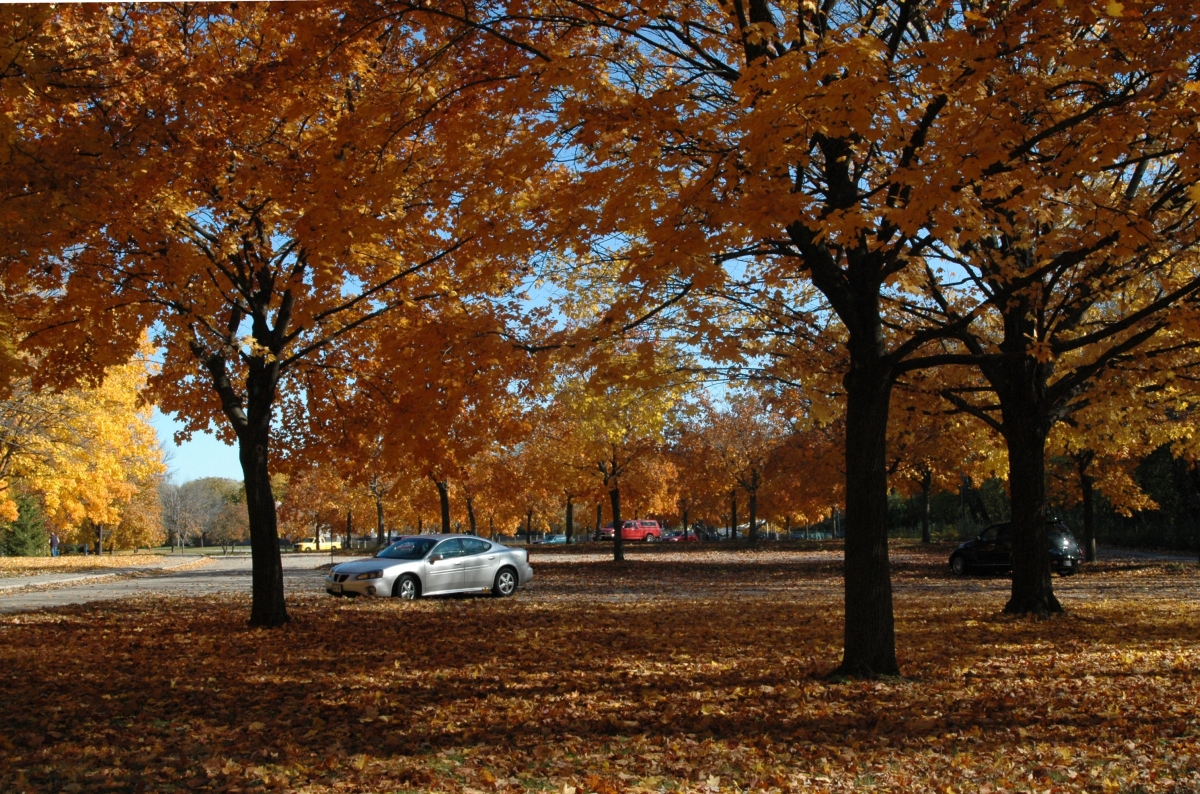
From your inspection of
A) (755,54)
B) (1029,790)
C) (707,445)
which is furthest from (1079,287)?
(707,445)

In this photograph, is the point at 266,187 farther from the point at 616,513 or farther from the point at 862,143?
the point at 616,513

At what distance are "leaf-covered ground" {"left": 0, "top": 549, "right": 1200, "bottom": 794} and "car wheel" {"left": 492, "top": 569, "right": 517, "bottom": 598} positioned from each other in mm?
4618

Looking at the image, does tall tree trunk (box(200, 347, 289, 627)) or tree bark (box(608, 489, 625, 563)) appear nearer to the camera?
tall tree trunk (box(200, 347, 289, 627))

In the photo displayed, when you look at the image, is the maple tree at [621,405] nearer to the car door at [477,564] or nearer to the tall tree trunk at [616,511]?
the tall tree trunk at [616,511]

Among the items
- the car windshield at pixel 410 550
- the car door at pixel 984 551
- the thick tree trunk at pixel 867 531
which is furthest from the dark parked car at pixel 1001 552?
the thick tree trunk at pixel 867 531

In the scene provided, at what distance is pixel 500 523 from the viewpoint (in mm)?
53688

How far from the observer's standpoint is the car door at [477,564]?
16969 mm

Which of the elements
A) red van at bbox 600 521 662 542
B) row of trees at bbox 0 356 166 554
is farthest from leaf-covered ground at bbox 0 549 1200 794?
red van at bbox 600 521 662 542

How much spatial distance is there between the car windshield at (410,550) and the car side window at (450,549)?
19 cm

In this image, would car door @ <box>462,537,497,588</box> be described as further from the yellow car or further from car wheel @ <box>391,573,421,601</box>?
the yellow car

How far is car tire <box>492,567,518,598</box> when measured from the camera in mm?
17359

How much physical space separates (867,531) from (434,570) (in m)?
10.9

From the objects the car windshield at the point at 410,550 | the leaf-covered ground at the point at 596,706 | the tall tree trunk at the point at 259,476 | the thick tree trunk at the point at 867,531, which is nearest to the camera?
the leaf-covered ground at the point at 596,706

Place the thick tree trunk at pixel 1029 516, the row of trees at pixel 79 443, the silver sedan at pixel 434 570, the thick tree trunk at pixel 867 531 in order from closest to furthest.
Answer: the thick tree trunk at pixel 867 531 → the thick tree trunk at pixel 1029 516 → the silver sedan at pixel 434 570 → the row of trees at pixel 79 443
